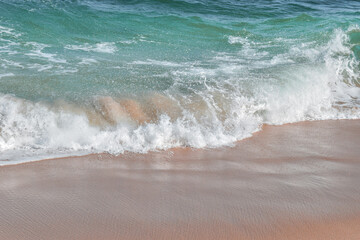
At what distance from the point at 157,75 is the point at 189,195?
3700 mm

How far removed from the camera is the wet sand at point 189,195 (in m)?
2.97

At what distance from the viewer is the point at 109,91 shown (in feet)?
19.3

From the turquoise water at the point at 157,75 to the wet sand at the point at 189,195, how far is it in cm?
47

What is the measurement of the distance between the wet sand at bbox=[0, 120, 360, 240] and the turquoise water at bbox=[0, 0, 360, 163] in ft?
1.53

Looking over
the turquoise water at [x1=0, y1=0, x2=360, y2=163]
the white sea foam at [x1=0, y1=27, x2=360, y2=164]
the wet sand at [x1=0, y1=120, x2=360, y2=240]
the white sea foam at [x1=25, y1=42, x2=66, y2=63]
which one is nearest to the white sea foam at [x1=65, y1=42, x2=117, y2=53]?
the turquoise water at [x1=0, y1=0, x2=360, y2=163]

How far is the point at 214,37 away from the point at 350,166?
665 cm

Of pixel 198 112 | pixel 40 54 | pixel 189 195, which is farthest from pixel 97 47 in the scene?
pixel 189 195

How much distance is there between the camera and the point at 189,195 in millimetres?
3492

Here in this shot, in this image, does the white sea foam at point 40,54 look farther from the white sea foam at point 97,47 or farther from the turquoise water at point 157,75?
the white sea foam at point 97,47

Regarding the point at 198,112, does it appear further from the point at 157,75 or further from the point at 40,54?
the point at 40,54

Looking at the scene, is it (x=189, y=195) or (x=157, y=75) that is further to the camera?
(x=157, y=75)

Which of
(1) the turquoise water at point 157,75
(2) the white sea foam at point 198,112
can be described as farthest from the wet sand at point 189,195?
(1) the turquoise water at point 157,75

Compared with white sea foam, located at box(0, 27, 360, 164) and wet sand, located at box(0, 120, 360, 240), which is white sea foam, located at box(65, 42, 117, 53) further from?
wet sand, located at box(0, 120, 360, 240)

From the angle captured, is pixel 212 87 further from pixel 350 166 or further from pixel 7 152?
pixel 7 152
